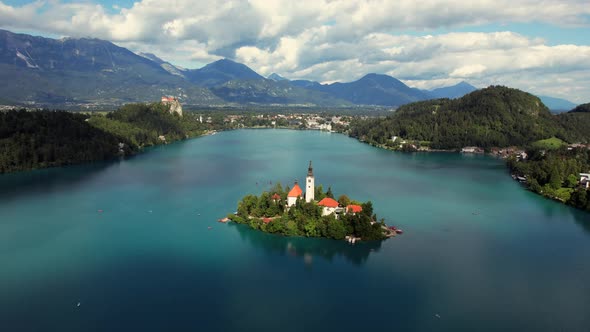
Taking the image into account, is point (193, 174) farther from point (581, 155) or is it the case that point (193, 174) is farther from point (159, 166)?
point (581, 155)

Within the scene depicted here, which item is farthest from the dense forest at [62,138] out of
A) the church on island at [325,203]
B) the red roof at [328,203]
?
the red roof at [328,203]

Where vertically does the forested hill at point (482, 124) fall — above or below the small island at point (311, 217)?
above

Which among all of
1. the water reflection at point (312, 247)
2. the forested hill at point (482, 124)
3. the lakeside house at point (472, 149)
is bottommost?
the water reflection at point (312, 247)

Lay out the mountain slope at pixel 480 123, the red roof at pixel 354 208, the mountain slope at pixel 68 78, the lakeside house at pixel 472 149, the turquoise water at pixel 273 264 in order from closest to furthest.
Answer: the turquoise water at pixel 273 264
the red roof at pixel 354 208
the lakeside house at pixel 472 149
the mountain slope at pixel 480 123
the mountain slope at pixel 68 78

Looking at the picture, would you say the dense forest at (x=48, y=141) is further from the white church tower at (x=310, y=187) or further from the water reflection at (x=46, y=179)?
the white church tower at (x=310, y=187)

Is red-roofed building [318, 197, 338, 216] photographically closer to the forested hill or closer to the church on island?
the church on island

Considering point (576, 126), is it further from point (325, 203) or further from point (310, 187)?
point (325, 203)

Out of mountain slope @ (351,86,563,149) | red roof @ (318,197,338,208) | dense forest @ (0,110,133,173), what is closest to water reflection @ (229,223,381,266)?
red roof @ (318,197,338,208)
